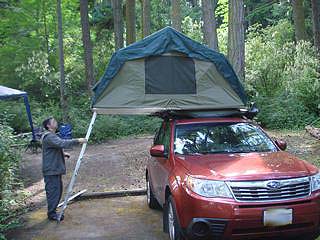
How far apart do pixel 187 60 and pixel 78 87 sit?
21.7 m

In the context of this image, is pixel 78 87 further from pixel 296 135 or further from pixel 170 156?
pixel 170 156

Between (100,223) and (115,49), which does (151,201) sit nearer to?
(100,223)

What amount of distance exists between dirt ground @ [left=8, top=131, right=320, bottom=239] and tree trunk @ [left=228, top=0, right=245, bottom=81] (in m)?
3.11

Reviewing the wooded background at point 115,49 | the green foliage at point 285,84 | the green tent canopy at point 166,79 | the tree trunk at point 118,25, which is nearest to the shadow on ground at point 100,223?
the wooded background at point 115,49

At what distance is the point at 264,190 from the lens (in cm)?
→ 530

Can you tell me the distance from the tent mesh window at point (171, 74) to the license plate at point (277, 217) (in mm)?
3815

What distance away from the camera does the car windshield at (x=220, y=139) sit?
6637 mm

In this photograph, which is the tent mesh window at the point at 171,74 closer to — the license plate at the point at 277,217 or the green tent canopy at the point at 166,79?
the green tent canopy at the point at 166,79

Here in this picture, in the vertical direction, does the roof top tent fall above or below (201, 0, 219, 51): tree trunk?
below

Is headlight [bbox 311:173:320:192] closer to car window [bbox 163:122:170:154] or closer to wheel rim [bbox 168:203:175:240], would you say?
wheel rim [bbox 168:203:175:240]

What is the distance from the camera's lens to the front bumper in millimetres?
5180

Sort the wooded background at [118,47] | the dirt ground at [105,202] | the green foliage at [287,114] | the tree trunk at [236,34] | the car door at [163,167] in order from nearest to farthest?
the car door at [163,167]
the dirt ground at [105,202]
the tree trunk at [236,34]
the green foliage at [287,114]
the wooded background at [118,47]

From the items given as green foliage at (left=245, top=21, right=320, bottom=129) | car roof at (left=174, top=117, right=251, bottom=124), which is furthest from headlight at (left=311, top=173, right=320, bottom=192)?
green foliage at (left=245, top=21, right=320, bottom=129)

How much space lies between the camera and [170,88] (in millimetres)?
8633
